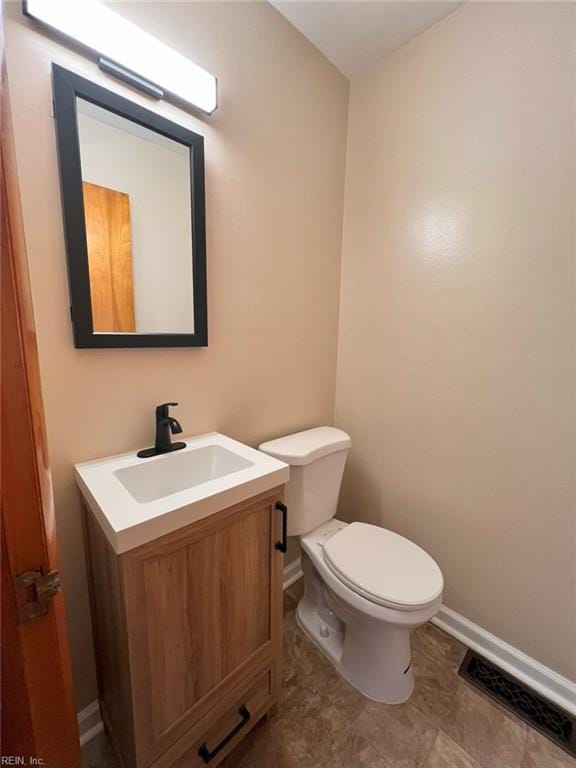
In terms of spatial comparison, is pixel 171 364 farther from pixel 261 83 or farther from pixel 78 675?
pixel 261 83

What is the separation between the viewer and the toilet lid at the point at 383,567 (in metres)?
1.07

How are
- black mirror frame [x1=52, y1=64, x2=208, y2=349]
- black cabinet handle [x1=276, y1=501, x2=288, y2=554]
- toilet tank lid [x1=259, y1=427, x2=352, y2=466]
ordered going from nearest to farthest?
black mirror frame [x1=52, y1=64, x2=208, y2=349]
black cabinet handle [x1=276, y1=501, x2=288, y2=554]
toilet tank lid [x1=259, y1=427, x2=352, y2=466]

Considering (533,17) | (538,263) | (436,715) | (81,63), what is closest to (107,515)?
(81,63)

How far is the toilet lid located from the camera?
1.07 metres

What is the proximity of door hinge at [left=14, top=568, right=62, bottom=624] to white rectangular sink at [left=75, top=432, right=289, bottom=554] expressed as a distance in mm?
147

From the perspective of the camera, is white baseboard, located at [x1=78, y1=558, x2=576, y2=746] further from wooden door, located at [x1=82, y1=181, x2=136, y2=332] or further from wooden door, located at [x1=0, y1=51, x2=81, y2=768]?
wooden door, located at [x1=82, y1=181, x2=136, y2=332]

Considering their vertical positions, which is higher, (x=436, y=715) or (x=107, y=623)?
(x=107, y=623)

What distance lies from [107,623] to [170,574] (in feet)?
1.04

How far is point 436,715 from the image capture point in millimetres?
1129

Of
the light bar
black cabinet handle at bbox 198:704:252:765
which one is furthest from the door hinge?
the light bar

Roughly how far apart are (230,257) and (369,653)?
5.37ft

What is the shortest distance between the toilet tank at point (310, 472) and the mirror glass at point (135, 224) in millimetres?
662

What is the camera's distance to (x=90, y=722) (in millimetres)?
1047

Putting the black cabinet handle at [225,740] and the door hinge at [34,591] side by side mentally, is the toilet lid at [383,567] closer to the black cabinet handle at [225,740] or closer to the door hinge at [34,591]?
the black cabinet handle at [225,740]
